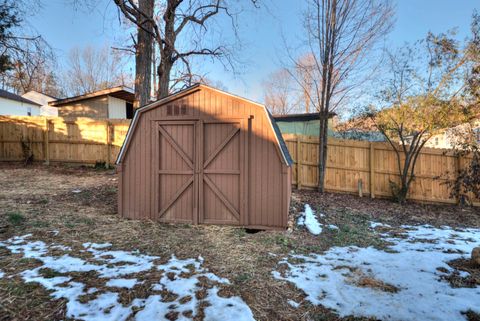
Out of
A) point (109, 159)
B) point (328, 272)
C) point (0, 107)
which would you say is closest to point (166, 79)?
point (109, 159)

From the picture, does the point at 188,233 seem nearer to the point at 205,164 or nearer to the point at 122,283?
the point at 205,164

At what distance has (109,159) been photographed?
1036 cm

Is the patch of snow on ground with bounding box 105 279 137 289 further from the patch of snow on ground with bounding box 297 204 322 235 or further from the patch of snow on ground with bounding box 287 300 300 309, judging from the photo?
the patch of snow on ground with bounding box 297 204 322 235

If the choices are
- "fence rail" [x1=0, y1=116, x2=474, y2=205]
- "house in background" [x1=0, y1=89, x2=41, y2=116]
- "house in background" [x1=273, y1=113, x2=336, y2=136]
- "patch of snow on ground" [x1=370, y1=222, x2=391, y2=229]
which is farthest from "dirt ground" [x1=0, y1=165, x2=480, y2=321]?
"house in background" [x1=0, y1=89, x2=41, y2=116]

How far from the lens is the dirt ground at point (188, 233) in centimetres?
245

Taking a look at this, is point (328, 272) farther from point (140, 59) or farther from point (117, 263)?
point (140, 59)

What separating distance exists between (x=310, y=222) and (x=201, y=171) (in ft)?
8.14

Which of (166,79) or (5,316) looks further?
(166,79)

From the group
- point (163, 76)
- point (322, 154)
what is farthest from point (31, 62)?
point (322, 154)

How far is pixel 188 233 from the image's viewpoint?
4.61m

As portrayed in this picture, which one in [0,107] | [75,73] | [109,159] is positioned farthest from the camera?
[75,73]

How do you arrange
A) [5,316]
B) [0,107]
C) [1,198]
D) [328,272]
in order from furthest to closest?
[0,107]
[1,198]
[328,272]
[5,316]

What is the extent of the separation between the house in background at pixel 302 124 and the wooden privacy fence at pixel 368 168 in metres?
4.31

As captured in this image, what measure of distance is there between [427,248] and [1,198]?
8548mm
